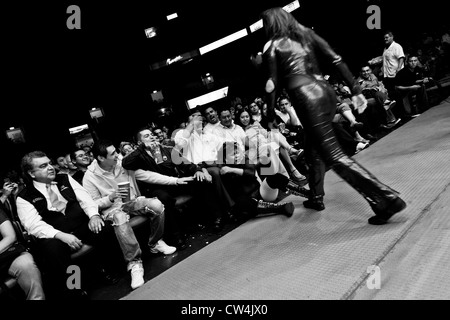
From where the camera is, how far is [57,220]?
2695 mm

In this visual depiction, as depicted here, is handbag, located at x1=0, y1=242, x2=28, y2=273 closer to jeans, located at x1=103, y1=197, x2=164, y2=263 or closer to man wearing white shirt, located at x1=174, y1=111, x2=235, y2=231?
jeans, located at x1=103, y1=197, x2=164, y2=263

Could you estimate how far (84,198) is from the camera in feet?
9.48

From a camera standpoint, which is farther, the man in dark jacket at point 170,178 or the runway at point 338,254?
the man in dark jacket at point 170,178

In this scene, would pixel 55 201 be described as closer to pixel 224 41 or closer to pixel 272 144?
pixel 272 144

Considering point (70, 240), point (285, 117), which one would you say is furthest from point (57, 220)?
point (285, 117)

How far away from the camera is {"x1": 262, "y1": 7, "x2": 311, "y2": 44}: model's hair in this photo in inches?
91.7

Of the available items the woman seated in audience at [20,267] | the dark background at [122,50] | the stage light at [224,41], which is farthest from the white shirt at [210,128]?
the stage light at [224,41]

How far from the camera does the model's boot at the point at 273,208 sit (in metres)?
2.88

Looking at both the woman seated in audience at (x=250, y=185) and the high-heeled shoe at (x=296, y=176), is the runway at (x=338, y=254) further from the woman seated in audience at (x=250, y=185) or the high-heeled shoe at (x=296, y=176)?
the high-heeled shoe at (x=296, y=176)

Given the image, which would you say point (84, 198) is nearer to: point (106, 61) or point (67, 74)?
point (67, 74)

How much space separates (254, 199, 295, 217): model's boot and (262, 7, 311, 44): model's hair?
5.17 ft

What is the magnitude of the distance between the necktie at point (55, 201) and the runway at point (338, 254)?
48.2 inches

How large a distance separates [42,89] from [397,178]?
1780 centimetres
